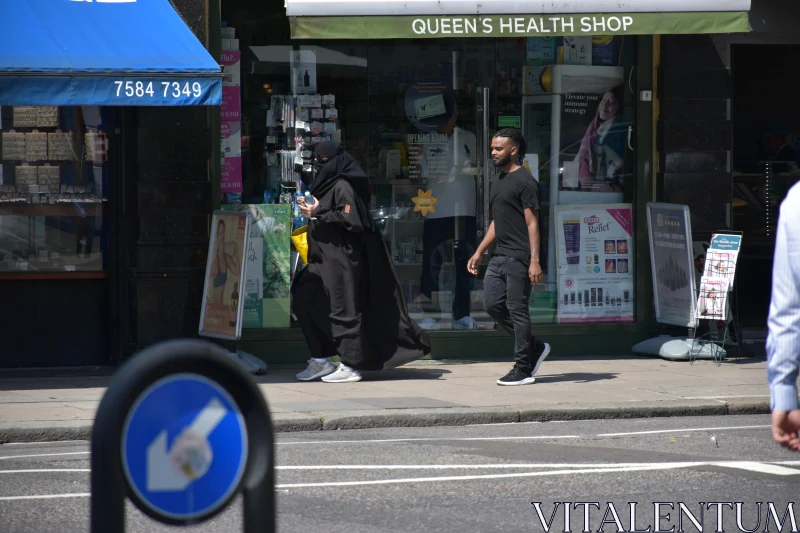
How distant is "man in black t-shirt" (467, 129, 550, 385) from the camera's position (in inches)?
388

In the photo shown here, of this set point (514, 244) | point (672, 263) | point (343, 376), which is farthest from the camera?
point (672, 263)

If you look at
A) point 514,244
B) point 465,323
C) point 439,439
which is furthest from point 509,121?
point 439,439

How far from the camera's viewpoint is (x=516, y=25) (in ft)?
35.9

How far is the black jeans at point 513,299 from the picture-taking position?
990cm

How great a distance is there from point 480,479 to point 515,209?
149 inches

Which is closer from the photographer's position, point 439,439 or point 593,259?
point 439,439

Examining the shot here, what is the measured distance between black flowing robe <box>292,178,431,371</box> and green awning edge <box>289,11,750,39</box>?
1502 mm

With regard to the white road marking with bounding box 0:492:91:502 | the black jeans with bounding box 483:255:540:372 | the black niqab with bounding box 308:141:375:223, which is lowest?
the white road marking with bounding box 0:492:91:502

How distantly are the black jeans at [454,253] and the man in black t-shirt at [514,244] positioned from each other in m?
1.84

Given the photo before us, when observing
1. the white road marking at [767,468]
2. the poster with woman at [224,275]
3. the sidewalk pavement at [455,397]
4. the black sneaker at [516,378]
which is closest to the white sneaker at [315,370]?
the sidewalk pavement at [455,397]

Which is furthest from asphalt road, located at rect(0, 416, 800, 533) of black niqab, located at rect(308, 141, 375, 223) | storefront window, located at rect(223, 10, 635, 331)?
storefront window, located at rect(223, 10, 635, 331)

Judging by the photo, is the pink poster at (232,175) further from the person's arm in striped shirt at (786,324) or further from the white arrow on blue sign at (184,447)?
the white arrow on blue sign at (184,447)

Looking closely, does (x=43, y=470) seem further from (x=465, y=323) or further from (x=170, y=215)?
(x=465, y=323)

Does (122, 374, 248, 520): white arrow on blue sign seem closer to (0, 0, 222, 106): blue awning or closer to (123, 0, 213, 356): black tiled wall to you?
(0, 0, 222, 106): blue awning
